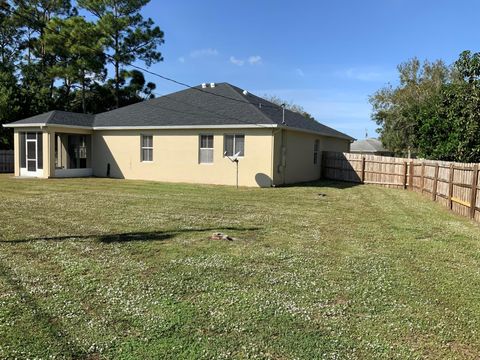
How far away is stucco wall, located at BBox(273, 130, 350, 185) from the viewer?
698 inches

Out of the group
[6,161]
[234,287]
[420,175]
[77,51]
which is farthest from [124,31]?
[234,287]

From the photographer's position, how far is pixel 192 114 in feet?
62.7

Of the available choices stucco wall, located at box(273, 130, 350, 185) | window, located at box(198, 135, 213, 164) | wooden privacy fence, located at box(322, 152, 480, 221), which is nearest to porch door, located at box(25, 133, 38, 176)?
window, located at box(198, 135, 213, 164)

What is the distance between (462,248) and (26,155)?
19.9 meters

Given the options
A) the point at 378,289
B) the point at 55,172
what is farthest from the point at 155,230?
the point at 55,172

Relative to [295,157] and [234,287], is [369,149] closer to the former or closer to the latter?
[295,157]

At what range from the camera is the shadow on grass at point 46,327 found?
3256 millimetres

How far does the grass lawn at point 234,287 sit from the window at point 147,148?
10.5m

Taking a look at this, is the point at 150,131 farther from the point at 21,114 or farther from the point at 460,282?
the point at 460,282

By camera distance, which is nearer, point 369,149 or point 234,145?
point 234,145

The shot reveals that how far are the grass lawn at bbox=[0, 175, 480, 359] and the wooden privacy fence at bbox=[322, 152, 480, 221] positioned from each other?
159 centimetres

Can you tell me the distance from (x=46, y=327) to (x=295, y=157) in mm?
16689

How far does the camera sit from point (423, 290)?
4.81 m

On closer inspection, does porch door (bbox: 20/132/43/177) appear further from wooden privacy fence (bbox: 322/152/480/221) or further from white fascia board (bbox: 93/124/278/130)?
wooden privacy fence (bbox: 322/152/480/221)
